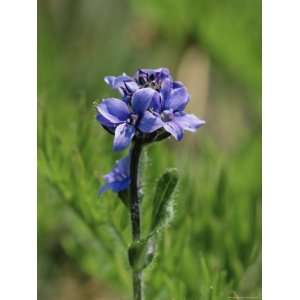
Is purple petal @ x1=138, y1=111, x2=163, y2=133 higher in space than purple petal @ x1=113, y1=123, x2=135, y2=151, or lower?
higher

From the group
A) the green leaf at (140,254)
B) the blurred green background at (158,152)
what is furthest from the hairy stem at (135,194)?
the blurred green background at (158,152)

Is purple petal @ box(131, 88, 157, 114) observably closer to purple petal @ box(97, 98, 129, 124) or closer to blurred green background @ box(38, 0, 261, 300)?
purple petal @ box(97, 98, 129, 124)

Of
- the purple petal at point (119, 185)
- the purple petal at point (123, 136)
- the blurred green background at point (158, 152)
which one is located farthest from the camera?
the blurred green background at point (158, 152)

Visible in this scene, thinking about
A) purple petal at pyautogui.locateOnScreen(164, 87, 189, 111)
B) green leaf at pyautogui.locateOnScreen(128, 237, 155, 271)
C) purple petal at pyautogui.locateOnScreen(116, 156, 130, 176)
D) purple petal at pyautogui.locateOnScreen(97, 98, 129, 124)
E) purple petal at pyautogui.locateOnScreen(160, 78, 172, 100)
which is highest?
purple petal at pyautogui.locateOnScreen(160, 78, 172, 100)

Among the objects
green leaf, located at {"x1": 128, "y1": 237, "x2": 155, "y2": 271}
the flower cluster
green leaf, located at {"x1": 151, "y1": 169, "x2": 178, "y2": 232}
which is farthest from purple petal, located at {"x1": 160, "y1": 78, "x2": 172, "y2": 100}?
green leaf, located at {"x1": 128, "y1": 237, "x2": 155, "y2": 271}

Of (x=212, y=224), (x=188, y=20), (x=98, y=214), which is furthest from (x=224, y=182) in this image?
(x=188, y=20)

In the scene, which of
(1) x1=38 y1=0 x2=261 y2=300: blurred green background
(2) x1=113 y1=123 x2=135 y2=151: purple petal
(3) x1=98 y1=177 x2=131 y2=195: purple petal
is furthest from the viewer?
(1) x1=38 y1=0 x2=261 y2=300: blurred green background

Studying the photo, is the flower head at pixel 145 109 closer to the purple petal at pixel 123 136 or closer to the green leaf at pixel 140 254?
the purple petal at pixel 123 136
